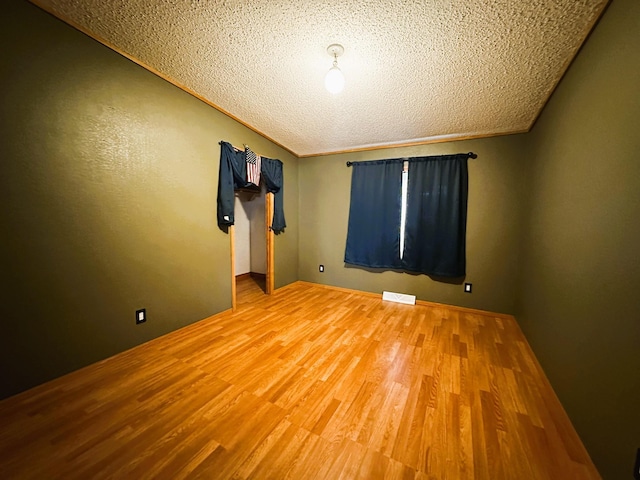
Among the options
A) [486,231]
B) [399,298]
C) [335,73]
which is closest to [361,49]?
[335,73]

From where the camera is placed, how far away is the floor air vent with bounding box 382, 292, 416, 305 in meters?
3.26

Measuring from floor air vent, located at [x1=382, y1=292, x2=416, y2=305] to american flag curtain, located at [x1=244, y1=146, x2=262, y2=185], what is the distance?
8.43 feet

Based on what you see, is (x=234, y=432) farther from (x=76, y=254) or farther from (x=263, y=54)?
(x=263, y=54)

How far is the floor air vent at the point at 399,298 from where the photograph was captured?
326 cm

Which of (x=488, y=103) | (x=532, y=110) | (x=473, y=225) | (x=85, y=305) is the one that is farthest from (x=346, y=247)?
(x=85, y=305)

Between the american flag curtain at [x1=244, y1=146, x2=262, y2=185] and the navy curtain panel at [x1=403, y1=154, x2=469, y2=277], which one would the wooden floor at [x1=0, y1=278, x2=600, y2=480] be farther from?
the american flag curtain at [x1=244, y1=146, x2=262, y2=185]

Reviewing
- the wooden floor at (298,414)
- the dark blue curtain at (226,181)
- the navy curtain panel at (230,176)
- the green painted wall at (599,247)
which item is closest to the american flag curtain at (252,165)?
the navy curtain panel at (230,176)

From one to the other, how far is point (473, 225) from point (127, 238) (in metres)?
3.83

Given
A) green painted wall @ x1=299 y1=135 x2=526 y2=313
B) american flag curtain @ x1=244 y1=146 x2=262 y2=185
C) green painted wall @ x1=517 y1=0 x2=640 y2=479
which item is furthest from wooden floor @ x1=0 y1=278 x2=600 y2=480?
american flag curtain @ x1=244 y1=146 x2=262 y2=185

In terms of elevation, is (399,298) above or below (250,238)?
below

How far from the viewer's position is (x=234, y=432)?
1230mm

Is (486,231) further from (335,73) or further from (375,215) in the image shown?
(335,73)

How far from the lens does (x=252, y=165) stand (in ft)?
9.96

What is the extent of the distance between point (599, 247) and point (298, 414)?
189cm
